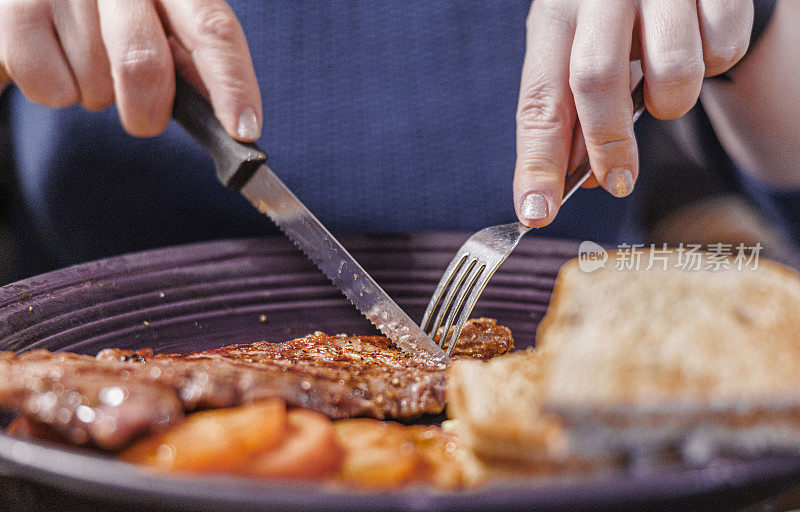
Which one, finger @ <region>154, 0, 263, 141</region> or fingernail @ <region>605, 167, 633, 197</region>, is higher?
finger @ <region>154, 0, 263, 141</region>

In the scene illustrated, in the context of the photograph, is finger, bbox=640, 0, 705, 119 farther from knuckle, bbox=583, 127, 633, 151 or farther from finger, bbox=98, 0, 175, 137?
finger, bbox=98, 0, 175, 137

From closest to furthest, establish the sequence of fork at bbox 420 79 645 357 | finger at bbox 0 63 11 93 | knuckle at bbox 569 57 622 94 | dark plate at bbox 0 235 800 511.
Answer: dark plate at bbox 0 235 800 511
knuckle at bbox 569 57 622 94
fork at bbox 420 79 645 357
finger at bbox 0 63 11 93

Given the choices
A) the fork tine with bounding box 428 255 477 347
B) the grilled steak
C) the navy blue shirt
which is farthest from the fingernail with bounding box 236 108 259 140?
the navy blue shirt

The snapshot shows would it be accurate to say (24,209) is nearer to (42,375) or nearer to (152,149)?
(152,149)

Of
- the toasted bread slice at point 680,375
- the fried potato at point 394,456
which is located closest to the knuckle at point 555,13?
the toasted bread slice at point 680,375

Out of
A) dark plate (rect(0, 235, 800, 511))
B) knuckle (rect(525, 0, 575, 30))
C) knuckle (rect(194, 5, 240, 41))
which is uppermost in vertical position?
knuckle (rect(525, 0, 575, 30))

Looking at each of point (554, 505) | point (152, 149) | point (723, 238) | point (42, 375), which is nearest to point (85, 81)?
point (152, 149)

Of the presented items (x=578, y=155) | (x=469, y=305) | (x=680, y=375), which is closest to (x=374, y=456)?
(x=680, y=375)
